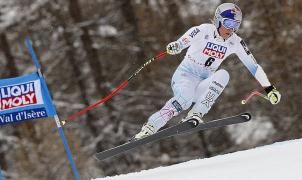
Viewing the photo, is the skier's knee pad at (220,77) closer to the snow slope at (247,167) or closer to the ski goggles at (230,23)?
the ski goggles at (230,23)

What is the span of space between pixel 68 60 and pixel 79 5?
201 cm

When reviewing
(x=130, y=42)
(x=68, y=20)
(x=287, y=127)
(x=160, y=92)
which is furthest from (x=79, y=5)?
(x=287, y=127)

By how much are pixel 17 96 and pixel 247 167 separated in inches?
130

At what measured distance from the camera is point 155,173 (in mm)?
9148

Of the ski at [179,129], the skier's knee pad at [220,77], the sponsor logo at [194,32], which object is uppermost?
the sponsor logo at [194,32]

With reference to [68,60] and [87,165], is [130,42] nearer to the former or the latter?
[68,60]

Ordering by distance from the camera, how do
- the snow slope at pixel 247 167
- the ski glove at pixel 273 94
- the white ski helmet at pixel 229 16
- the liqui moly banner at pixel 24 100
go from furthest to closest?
the liqui moly banner at pixel 24 100, the ski glove at pixel 273 94, the white ski helmet at pixel 229 16, the snow slope at pixel 247 167

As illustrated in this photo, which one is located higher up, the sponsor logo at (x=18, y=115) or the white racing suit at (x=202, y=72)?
the sponsor logo at (x=18, y=115)

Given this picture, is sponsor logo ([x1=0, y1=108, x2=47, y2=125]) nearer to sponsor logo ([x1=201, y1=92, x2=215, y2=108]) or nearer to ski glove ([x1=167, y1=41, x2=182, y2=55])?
ski glove ([x1=167, y1=41, x2=182, y2=55])

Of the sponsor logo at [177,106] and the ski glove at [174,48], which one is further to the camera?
the sponsor logo at [177,106]

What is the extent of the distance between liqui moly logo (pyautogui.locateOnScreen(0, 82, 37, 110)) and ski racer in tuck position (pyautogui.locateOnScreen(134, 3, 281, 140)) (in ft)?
5.04

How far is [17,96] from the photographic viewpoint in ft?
30.3

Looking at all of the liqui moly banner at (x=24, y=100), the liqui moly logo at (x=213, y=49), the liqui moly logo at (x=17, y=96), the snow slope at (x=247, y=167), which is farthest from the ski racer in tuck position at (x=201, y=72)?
the liqui moly logo at (x=17, y=96)

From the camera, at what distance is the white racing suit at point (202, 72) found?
28.8 ft
